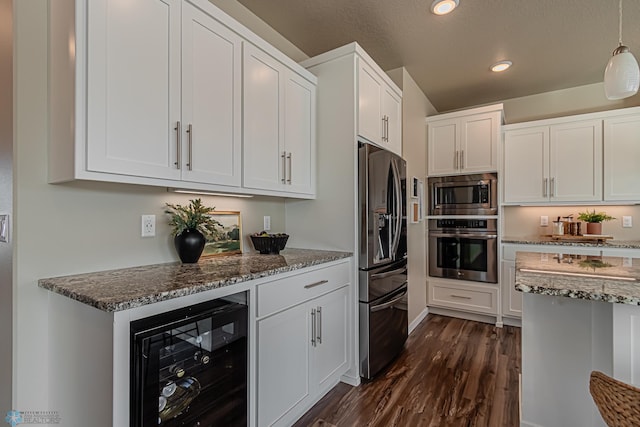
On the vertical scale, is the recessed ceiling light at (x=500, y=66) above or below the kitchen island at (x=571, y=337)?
above

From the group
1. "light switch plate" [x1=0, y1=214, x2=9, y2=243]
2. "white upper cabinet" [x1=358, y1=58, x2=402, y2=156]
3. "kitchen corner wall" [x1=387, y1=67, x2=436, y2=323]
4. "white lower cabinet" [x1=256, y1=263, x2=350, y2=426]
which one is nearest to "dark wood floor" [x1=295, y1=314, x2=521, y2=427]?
"white lower cabinet" [x1=256, y1=263, x2=350, y2=426]

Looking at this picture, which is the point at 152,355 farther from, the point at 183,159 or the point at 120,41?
the point at 120,41

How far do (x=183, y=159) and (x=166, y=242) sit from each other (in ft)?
1.71

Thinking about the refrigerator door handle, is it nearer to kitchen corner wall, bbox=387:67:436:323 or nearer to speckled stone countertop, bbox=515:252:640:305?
kitchen corner wall, bbox=387:67:436:323

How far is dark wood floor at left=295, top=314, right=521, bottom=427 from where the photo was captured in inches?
71.7

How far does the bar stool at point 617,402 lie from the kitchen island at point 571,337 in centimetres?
33

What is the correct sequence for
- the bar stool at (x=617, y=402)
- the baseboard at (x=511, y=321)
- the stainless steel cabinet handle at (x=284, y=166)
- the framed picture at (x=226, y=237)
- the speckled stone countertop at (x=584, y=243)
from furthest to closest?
the baseboard at (x=511, y=321), the speckled stone countertop at (x=584, y=243), the stainless steel cabinet handle at (x=284, y=166), the framed picture at (x=226, y=237), the bar stool at (x=617, y=402)

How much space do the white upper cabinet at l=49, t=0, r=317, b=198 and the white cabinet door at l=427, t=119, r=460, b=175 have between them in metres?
2.54

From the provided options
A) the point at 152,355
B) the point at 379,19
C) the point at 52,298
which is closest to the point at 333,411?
the point at 152,355

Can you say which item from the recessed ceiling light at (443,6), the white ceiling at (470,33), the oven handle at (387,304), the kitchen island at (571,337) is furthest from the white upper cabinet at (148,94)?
the kitchen island at (571,337)

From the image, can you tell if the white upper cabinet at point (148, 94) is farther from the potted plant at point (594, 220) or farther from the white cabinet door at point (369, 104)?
the potted plant at point (594, 220)

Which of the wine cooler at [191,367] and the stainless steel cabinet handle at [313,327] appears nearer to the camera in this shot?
the wine cooler at [191,367]

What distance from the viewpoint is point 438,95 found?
3.97m

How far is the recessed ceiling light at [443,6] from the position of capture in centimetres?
218
